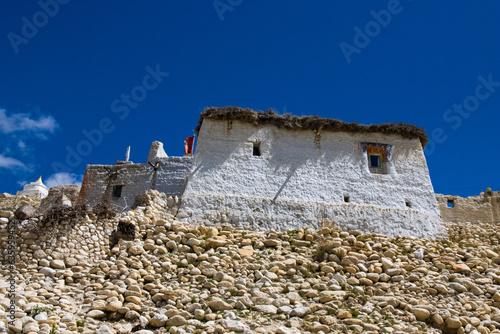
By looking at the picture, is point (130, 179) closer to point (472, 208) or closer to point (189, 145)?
point (189, 145)

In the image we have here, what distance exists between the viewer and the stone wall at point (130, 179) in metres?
20.0

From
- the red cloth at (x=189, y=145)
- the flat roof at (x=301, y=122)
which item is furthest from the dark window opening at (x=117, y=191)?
the flat roof at (x=301, y=122)

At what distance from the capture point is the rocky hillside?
865 cm

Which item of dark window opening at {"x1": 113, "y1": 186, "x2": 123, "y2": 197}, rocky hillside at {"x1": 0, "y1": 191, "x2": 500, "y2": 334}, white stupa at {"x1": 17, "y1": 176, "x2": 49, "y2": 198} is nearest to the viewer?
rocky hillside at {"x1": 0, "y1": 191, "x2": 500, "y2": 334}

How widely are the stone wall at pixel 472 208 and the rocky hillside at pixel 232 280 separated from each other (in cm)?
257

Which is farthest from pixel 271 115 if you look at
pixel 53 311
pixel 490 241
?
pixel 53 311

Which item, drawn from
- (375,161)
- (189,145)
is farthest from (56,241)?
(189,145)

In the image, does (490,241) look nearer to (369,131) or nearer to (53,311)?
(369,131)

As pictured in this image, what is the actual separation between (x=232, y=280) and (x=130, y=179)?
11.6 meters

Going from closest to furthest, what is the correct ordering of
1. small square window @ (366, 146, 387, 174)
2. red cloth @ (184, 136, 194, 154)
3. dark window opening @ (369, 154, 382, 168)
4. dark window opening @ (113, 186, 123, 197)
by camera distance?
small square window @ (366, 146, 387, 174) → dark window opening @ (369, 154, 382, 168) → dark window opening @ (113, 186, 123, 197) → red cloth @ (184, 136, 194, 154)

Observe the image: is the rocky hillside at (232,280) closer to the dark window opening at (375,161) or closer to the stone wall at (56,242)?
the stone wall at (56,242)

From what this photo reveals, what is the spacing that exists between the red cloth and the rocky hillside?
932 cm

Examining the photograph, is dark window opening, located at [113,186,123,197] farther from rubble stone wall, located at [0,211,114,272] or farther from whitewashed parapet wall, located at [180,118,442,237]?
rubble stone wall, located at [0,211,114,272]

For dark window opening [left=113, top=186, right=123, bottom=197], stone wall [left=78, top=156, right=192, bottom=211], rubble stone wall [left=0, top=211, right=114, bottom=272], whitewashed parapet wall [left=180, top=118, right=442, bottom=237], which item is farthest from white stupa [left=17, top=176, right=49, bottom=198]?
rubble stone wall [left=0, top=211, right=114, bottom=272]
